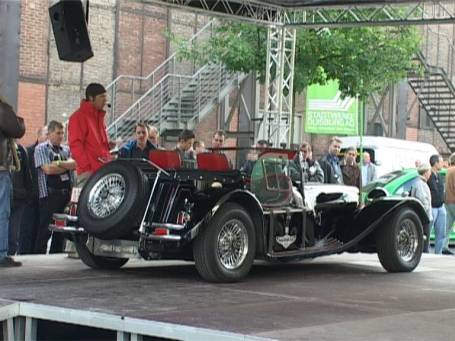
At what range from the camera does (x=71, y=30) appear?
41.1ft

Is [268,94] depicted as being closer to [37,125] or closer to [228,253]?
[37,125]

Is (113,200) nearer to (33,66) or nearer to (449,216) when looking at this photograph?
(449,216)

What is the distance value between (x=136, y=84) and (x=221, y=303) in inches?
698

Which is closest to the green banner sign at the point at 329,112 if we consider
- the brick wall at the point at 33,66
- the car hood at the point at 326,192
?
the brick wall at the point at 33,66

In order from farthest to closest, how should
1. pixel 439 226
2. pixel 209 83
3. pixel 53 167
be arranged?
1. pixel 209 83
2. pixel 439 226
3. pixel 53 167

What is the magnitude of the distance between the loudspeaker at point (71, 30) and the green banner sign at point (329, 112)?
12.5 metres

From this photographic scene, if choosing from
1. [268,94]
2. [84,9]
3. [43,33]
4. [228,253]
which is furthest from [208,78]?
[228,253]

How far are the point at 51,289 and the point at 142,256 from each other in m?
1.09

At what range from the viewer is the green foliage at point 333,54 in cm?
2041

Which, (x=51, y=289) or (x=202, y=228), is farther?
(x=202, y=228)

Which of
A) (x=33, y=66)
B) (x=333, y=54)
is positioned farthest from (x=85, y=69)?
(x=333, y=54)

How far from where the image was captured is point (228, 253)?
865cm

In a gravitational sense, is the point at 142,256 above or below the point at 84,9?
below

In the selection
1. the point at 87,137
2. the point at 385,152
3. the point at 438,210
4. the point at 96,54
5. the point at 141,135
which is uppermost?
the point at 96,54
